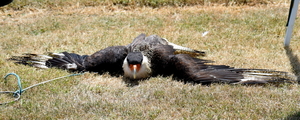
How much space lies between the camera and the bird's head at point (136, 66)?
4.58 meters

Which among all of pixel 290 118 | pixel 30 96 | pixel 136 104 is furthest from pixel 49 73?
pixel 290 118

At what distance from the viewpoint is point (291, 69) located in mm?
5008

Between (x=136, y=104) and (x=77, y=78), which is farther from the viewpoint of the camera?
(x=77, y=78)

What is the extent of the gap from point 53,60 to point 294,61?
3.95 m

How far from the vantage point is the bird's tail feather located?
5277 millimetres

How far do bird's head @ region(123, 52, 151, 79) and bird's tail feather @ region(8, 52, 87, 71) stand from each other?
863 millimetres

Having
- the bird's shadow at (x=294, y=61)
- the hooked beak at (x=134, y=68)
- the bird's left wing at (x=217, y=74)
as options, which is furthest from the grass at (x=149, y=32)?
the hooked beak at (x=134, y=68)

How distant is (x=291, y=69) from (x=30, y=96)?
376 cm

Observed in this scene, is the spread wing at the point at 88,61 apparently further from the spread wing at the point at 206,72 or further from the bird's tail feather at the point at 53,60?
the spread wing at the point at 206,72

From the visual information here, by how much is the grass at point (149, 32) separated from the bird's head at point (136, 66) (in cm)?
19

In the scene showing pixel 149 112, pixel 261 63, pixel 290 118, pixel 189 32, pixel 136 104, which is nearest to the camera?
pixel 290 118

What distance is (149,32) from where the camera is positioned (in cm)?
728

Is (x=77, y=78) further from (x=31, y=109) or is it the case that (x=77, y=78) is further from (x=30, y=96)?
(x=31, y=109)

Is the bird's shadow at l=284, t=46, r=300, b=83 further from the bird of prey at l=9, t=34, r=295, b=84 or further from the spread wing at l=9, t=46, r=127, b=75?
the spread wing at l=9, t=46, r=127, b=75
